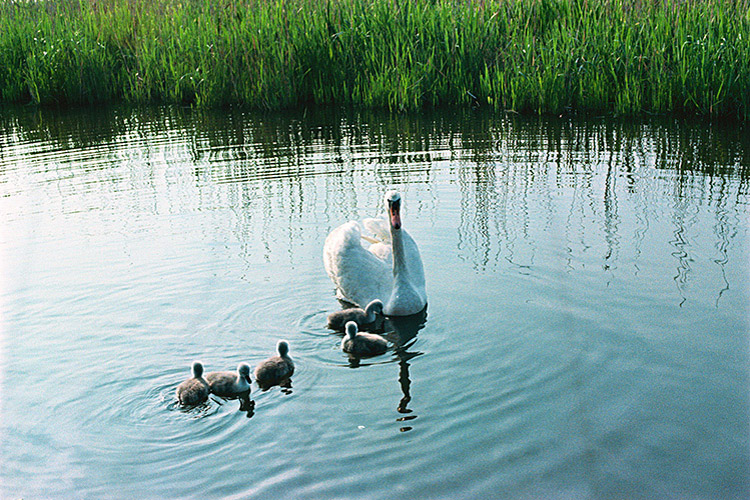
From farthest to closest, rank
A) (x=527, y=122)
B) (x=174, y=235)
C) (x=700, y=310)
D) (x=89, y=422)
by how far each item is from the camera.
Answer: (x=527, y=122), (x=174, y=235), (x=700, y=310), (x=89, y=422)

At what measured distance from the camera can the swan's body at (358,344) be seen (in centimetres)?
572

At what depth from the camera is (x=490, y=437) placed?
14.7 feet

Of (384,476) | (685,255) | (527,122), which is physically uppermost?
(527,122)

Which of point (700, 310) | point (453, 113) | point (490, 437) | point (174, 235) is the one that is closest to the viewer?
point (490, 437)

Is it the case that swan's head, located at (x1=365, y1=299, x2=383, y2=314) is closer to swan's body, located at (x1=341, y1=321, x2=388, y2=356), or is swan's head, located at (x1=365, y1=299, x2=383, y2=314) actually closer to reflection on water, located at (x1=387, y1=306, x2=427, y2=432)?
reflection on water, located at (x1=387, y1=306, x2=427, y2=432)

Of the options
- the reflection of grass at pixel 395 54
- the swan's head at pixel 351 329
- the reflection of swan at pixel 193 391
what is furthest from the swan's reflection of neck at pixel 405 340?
the reflection of grass at pixel 395 54

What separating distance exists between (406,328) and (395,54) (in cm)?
903

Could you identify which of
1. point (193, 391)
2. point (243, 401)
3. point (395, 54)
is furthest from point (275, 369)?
point (395, 54)

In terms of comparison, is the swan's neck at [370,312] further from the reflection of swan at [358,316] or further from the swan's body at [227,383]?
the swan's body at [227,383]

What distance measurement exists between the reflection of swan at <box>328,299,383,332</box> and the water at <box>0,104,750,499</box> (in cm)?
18

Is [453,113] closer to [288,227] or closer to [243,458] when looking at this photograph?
[288,227]

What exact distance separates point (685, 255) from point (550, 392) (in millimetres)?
2729

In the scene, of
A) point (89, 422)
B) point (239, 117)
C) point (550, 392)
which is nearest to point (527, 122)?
point (239, 117)

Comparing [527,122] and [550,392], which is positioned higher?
[527,122]
